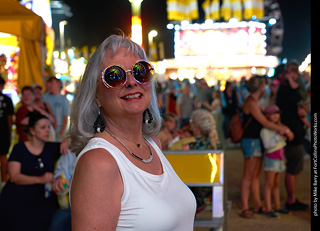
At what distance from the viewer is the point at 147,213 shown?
188cm

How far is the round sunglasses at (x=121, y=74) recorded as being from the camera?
6.92 feet

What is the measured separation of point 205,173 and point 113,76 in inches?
106

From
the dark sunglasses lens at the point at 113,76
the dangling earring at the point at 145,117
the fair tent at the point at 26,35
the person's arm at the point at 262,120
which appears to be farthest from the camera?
the person's arm at the point at 262,120

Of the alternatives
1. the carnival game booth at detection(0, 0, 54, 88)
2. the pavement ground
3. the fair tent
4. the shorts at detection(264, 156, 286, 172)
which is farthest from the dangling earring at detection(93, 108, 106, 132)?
the shorts at detection(264, 156, 286, 172)

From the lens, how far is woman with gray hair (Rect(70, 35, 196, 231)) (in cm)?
179

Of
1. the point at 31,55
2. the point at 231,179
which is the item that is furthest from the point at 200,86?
the point at 31,55

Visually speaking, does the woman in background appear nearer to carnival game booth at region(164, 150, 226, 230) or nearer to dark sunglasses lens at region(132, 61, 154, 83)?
carnival game booth at region(164, 150, 226, 230)

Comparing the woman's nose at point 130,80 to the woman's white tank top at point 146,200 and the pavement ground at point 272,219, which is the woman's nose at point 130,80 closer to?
the woman's white tank top at point 146,200

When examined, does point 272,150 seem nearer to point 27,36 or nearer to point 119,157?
point 27,36

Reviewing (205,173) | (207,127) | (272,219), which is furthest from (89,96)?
(272,219)

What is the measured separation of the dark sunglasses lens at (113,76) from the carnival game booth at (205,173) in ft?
8.22

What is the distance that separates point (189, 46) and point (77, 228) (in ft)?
214

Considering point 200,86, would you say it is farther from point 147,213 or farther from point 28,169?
point 147,213

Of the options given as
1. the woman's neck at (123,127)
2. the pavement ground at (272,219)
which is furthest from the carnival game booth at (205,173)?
the woman's neck at (123,127)
